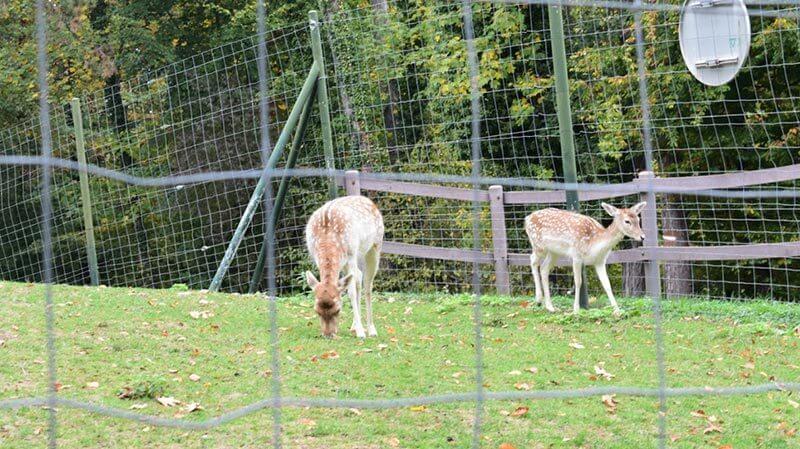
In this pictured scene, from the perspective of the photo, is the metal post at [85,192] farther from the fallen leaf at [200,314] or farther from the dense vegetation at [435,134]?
the fallen leaf at [200,314]

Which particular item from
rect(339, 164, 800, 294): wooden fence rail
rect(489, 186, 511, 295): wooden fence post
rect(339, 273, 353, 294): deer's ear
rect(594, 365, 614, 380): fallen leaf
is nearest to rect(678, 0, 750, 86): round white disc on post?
rect(339, 164, 800, 294): wooden fence rail

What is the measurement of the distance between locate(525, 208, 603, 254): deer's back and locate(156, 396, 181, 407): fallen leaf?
476 centimetres

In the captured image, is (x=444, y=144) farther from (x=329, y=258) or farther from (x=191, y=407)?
(x=191, y=407)

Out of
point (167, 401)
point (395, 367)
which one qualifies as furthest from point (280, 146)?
point (167, 401)

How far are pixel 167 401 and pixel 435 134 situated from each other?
7.32 metres

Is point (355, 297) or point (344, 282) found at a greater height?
point (344, 282)

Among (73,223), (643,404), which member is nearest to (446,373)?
(643,404)

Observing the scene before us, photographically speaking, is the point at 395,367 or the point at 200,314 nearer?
the point at 395,367

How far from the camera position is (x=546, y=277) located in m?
9.65

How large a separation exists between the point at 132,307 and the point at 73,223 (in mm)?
5867

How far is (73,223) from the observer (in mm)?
13531

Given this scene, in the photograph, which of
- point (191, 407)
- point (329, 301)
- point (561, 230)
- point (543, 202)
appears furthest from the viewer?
point (543, 202)

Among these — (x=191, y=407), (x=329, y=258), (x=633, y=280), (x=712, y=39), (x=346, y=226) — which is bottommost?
(x=633, y=280)

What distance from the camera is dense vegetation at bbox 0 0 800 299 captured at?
11797 mm
